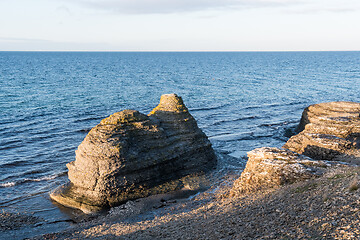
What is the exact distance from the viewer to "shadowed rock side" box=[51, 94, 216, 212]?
22.7 metres

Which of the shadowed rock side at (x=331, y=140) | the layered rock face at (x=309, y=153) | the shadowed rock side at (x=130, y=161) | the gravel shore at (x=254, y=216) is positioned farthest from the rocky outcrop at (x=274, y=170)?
the shadowed rock side at (x=130, y=161)

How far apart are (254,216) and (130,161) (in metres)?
10.7

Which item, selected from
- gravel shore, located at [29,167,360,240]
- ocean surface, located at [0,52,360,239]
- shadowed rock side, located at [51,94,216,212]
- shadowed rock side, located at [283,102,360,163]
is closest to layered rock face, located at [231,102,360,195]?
shadowed rock side, located at [283,102,360,163]

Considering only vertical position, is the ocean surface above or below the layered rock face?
below

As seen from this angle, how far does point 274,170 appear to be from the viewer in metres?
20.8

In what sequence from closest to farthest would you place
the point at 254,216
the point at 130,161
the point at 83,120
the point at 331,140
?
the point at 254,216 → the point at 130,161 → the point at 331,140 → the point at 83,120

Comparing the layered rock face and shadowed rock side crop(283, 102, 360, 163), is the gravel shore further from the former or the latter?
shadowed rock side crop(283, 102, 360, 163)

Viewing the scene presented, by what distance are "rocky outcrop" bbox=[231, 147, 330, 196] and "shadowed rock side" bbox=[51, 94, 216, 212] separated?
18.8 ft

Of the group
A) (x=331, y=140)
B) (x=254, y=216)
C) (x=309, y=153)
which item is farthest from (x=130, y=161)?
(x=331, y=140)

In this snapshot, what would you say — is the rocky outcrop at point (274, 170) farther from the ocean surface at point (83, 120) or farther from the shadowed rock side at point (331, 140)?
the ocean surface at point (83, 120)

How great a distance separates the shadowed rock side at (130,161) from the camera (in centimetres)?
2267

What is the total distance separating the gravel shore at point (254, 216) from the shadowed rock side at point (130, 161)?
1735mm

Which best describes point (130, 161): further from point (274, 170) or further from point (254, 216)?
point (254, 216)

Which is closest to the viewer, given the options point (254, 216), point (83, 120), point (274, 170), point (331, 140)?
point (254, 216)
